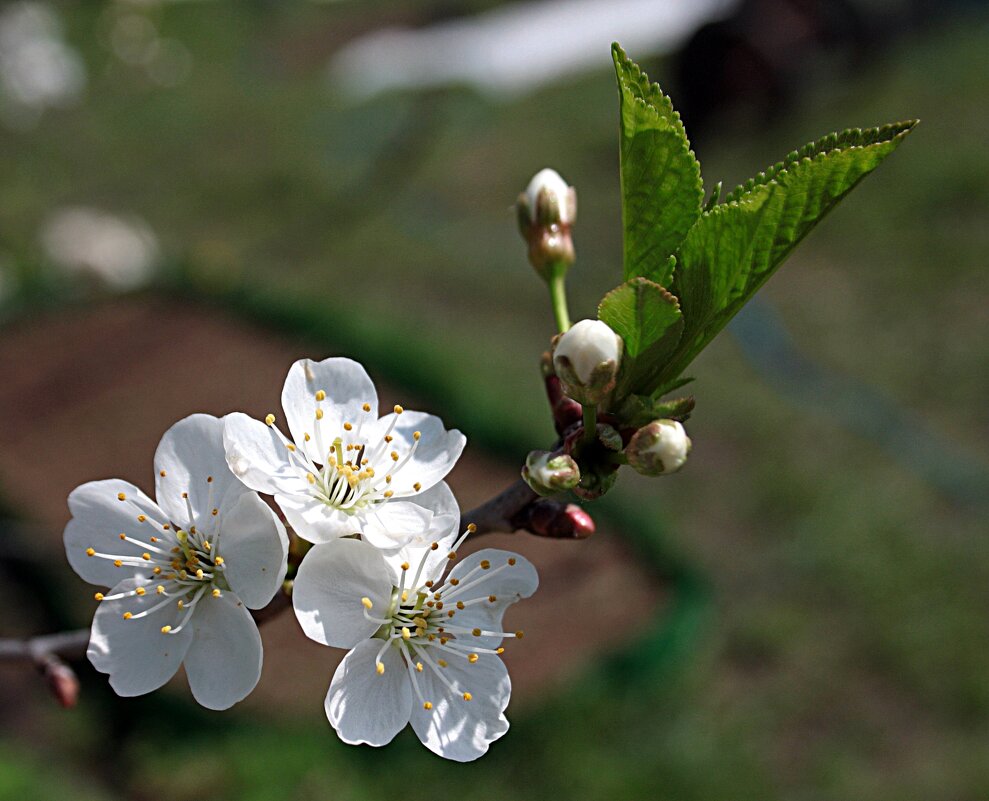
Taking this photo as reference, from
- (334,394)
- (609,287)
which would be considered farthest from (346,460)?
(609,287)

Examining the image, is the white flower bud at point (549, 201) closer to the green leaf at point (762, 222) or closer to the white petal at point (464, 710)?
the green leaf at point (762, 222)

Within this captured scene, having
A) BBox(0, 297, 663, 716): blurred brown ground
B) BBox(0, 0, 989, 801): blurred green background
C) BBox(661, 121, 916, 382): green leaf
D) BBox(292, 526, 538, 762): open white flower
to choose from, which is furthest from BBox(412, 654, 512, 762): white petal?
BBox(0, 297, 663, 716): blurred brown ground

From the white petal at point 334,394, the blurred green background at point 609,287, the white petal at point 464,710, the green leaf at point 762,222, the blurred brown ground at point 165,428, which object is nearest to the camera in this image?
the green leaf at point 762,222

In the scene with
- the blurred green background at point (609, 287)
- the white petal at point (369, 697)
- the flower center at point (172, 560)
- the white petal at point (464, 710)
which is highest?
the flower center at point (172, 560)

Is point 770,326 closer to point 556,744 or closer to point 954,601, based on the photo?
point 954,601

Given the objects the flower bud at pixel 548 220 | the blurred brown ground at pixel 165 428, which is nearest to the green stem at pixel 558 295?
the flower bud at pixel 548 220

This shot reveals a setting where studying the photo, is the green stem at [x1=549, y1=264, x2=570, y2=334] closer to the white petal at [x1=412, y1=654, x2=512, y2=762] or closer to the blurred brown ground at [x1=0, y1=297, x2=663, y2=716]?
the white petal at [x1=412, y1=654, x2=512, y2=762]

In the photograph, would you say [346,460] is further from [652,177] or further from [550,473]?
[652,177]
